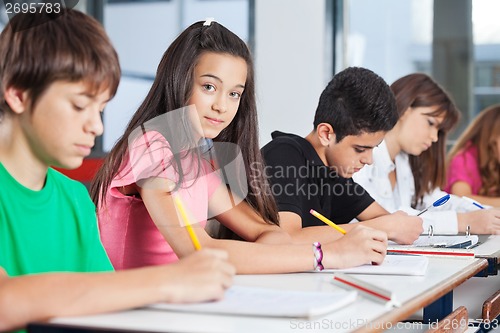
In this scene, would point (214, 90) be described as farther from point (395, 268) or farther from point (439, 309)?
point (439, 309)

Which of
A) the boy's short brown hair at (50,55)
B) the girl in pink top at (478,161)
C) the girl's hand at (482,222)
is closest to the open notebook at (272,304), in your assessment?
the boy's short brown hair at (50,55)

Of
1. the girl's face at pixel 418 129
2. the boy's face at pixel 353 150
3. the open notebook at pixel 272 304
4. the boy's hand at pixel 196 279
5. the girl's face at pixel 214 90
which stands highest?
the girl's face at pixel 214 90

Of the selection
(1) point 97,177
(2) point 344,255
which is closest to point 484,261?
(2) point 344,255

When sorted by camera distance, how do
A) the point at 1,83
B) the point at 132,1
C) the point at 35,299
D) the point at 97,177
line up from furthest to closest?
the point at 132,1, the point at 97,177, the point at 1,83, the point at 35,299

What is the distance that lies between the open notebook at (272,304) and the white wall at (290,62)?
11.8ft

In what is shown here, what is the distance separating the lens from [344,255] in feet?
5.28

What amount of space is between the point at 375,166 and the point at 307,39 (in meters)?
1.99

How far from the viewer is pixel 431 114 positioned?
9.89ft

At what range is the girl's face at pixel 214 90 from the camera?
188cm

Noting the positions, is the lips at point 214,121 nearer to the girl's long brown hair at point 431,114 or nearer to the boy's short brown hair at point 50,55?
the boy's short brown hair at point 50,55

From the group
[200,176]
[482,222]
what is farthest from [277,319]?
[482,222]

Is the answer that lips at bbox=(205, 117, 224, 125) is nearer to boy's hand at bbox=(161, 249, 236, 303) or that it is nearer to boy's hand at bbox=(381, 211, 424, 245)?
boy's hand at bbox=(381, 211, 424, 245)

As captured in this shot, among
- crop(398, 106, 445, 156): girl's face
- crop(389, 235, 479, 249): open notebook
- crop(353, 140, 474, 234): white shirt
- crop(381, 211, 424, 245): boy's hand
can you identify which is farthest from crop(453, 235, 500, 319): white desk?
crop(398, 106, 445, 156): girl's face

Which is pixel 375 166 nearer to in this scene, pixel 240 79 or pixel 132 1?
pixel 240 79
